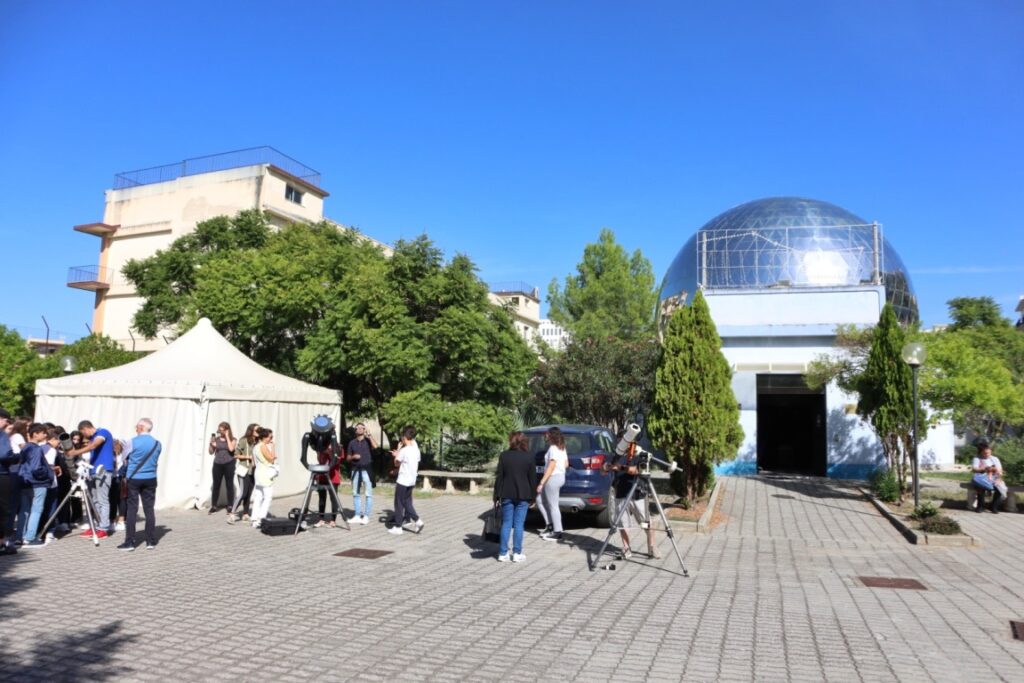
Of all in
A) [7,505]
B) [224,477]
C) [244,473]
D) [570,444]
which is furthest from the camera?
[224,477]

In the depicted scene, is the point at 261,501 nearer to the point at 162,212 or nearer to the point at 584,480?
the point at 584,480

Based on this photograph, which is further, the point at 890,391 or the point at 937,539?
Answer: the point at 890,391

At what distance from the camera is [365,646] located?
18.6 ft

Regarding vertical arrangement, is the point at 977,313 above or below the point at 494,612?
above

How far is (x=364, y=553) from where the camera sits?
9.68m

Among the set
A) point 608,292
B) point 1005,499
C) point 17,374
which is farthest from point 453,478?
point 608,292

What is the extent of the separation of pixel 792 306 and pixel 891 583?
→ 59.8 feet

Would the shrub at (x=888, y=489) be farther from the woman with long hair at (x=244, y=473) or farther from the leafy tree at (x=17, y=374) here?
the leafy tree at (x=17, y=374)

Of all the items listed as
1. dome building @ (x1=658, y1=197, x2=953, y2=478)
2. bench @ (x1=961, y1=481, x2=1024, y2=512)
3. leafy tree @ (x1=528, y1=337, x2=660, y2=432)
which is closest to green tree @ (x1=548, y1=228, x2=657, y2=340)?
dome building @ (x1=658, y1=197, x2=953, y2=478)

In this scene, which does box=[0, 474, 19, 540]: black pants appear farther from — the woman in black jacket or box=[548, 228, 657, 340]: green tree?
box=[548, 228, 657, 340]: green tree

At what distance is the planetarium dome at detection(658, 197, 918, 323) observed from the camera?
29297mm

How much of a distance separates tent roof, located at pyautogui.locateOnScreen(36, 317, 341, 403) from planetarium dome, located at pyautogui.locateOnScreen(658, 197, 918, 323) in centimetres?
1753

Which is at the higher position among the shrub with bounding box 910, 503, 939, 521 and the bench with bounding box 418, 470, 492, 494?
the shrub with bounding box 910, 503, 939, 521

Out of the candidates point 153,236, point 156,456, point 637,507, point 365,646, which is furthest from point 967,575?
point 153,236
